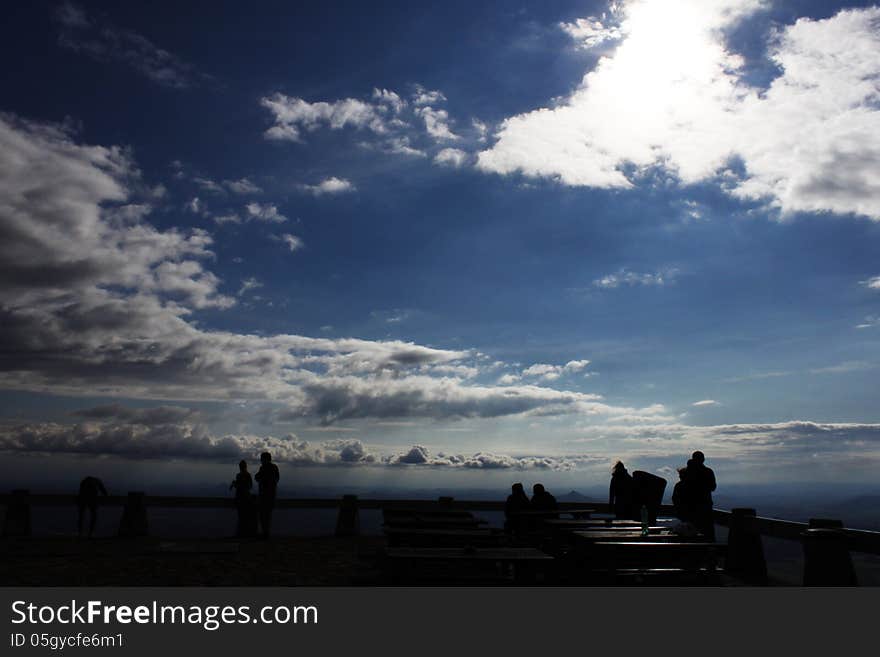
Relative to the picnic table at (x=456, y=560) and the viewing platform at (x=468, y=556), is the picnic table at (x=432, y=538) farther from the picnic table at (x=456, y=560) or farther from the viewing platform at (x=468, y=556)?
the picnic table at (x=456, y=560)

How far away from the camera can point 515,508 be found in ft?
51.0

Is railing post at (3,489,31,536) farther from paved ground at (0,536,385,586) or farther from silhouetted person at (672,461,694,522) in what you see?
silhouetted person at (672,461,694,522)

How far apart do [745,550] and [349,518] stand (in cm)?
1062

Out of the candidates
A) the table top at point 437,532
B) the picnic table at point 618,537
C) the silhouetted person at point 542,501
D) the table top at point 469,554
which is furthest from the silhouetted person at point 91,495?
the picnic table at point 618,537

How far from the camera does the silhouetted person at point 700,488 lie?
13.9m

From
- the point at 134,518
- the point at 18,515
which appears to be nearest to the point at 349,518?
the point at 134,518

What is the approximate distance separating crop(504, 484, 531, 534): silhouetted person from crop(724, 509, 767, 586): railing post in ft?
13.4

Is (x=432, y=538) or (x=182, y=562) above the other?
(x=432, y=538)

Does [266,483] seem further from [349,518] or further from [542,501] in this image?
[542,501]

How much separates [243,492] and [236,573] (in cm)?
761

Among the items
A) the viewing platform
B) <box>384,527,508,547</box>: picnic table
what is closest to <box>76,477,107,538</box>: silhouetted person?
the viewing platform

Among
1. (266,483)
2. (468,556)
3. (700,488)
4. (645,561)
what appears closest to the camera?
(468,556)

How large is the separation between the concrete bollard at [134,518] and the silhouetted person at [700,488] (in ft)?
44.6

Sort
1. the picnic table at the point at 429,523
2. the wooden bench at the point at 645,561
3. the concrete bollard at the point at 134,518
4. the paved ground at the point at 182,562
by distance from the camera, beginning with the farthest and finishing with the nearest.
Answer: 1. the concrete bollard at the point at 134,518
2. the picnic table at the point at 429,523
3. the paved ground at the point at 182,562
4. the wooden bench at the point at 645,561
